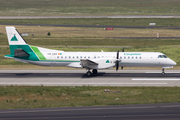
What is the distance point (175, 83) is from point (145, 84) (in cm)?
361

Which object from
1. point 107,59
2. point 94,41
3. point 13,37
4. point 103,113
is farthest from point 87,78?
point 94,41

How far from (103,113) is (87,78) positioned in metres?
16.4

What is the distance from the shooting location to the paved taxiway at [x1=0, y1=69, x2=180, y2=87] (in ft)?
114

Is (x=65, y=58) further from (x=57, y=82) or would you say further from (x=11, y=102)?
(x=11, y=102)

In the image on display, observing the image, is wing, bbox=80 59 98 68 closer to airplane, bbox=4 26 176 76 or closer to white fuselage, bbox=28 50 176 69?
airplane, bbox=4 26 176 76

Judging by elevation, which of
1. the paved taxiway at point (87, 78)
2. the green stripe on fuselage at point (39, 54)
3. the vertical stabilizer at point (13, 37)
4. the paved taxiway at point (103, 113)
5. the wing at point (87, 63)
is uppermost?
the vertical stabilizer at point (13, 37)

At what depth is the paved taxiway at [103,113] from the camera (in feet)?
66.6

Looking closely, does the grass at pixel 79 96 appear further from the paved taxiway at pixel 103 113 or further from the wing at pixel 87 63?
the wing at pixel 87 63

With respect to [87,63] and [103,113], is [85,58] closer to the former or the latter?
[87,63]

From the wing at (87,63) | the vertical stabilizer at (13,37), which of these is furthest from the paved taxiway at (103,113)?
the vertical stabilizer at (13,37)

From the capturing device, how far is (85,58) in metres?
38.9

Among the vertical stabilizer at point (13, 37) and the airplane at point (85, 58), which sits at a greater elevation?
the vertical stabilizer at point (13, 37)

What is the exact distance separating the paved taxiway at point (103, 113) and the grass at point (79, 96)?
1.65m

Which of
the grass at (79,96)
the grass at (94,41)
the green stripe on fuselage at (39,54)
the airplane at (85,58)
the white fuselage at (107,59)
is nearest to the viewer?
the grass at (79,96)
